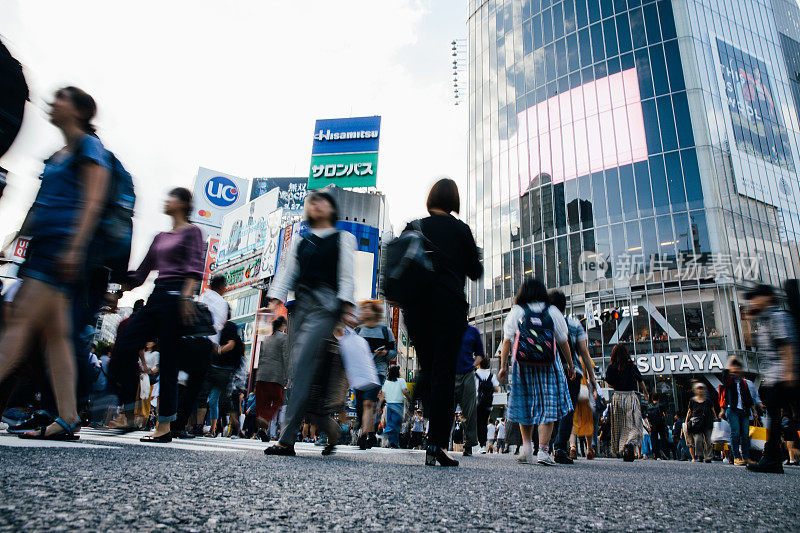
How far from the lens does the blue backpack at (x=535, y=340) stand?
15.1ft

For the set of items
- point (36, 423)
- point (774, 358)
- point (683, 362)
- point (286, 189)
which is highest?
point (286, 189)

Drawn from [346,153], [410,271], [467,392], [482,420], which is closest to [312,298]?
[410,271]

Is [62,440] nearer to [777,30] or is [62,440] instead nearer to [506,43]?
[506,43]

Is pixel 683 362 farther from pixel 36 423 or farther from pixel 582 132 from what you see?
pixel 36 423

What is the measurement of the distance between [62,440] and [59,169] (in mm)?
1686

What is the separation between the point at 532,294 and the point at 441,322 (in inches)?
77.6

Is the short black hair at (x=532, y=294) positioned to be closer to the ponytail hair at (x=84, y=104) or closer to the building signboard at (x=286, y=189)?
the ponytail hair at (x=84, y=104)

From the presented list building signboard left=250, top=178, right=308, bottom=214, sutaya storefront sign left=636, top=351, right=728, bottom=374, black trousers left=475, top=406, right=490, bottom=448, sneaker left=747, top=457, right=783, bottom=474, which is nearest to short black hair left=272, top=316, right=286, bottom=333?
black trousers left=475, top=406, right=490, bottom=448

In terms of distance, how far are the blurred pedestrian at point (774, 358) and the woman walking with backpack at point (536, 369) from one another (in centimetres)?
163

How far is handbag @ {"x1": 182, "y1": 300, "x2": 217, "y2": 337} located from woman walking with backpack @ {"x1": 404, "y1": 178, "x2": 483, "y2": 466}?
1.57m

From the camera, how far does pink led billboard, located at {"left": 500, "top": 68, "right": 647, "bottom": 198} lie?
30.0m

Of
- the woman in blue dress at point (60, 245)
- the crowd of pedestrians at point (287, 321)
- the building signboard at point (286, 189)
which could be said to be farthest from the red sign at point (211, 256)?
the woman in blue dress at point (60, 245)

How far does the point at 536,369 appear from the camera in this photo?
4.73 m

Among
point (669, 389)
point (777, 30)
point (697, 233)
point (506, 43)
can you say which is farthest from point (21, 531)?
point (777, 30)
